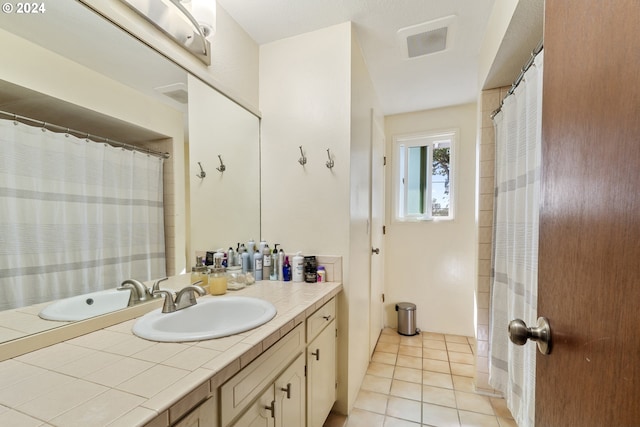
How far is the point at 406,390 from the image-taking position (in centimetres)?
191

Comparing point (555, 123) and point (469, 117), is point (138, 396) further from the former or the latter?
point (469, 117)

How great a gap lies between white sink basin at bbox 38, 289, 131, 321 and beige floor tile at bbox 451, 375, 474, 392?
2.17 metres

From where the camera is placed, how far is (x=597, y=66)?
0.43 m

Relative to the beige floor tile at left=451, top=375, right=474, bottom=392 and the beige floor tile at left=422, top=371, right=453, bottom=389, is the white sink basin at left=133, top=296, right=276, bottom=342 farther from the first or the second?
the beige floor tile at left=451, top=375, right=474, bottom=392

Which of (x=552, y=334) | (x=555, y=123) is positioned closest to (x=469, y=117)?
(x=555, y=123)

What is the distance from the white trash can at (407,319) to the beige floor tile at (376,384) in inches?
34.3

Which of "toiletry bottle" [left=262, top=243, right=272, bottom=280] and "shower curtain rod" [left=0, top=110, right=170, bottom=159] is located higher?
"shower curtain rod" [left=0, top=110, right=170, bottom=159]

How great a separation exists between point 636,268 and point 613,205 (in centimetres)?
9

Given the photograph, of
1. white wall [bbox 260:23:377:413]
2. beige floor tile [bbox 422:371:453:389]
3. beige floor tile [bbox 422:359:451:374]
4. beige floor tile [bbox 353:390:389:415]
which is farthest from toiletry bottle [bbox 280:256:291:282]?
beige floor tile [bbox 422:359:451:374]

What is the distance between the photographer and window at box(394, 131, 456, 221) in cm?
289

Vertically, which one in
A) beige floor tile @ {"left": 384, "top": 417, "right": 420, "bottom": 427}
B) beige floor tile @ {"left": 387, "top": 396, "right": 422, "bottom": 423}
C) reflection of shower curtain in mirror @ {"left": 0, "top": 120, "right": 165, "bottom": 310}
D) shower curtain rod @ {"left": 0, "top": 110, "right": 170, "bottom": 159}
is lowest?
beige floor tile @ {"left": 387, "top": 396, "right": 422, "bottom": 423}

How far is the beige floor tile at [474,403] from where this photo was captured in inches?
67.7

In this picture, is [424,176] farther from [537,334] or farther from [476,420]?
[537,334]

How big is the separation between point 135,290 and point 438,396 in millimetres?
1972
